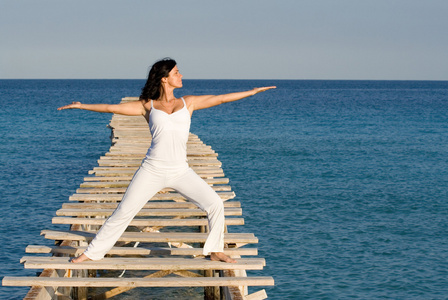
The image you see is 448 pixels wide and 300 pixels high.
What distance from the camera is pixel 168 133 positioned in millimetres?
6180

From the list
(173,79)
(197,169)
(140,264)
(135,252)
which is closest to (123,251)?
(135,252)

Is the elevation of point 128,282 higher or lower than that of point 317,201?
higher

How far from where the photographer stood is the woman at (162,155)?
6219mm

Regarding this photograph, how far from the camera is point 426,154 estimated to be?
31469 mm

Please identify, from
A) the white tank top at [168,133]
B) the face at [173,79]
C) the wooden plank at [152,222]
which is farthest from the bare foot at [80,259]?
the wooden plank at [152,222]

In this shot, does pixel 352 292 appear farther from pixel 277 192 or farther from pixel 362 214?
pixel 277 192

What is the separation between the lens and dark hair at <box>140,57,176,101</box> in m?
6.34

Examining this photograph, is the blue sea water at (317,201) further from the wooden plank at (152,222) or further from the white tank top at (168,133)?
the white tank top at (168,133)

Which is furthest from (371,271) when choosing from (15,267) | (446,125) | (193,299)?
(446,125)

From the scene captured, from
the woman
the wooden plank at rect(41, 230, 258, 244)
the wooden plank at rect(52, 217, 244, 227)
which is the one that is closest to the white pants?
the woman

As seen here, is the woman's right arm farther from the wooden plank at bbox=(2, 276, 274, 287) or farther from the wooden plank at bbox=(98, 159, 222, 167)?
the wooden plank at bbox=(98, 159, 222, 167)

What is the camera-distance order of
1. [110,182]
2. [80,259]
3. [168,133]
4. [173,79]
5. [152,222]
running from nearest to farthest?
[168,133]
[173,79]
[80,259]
[152,222]
[110,182]
